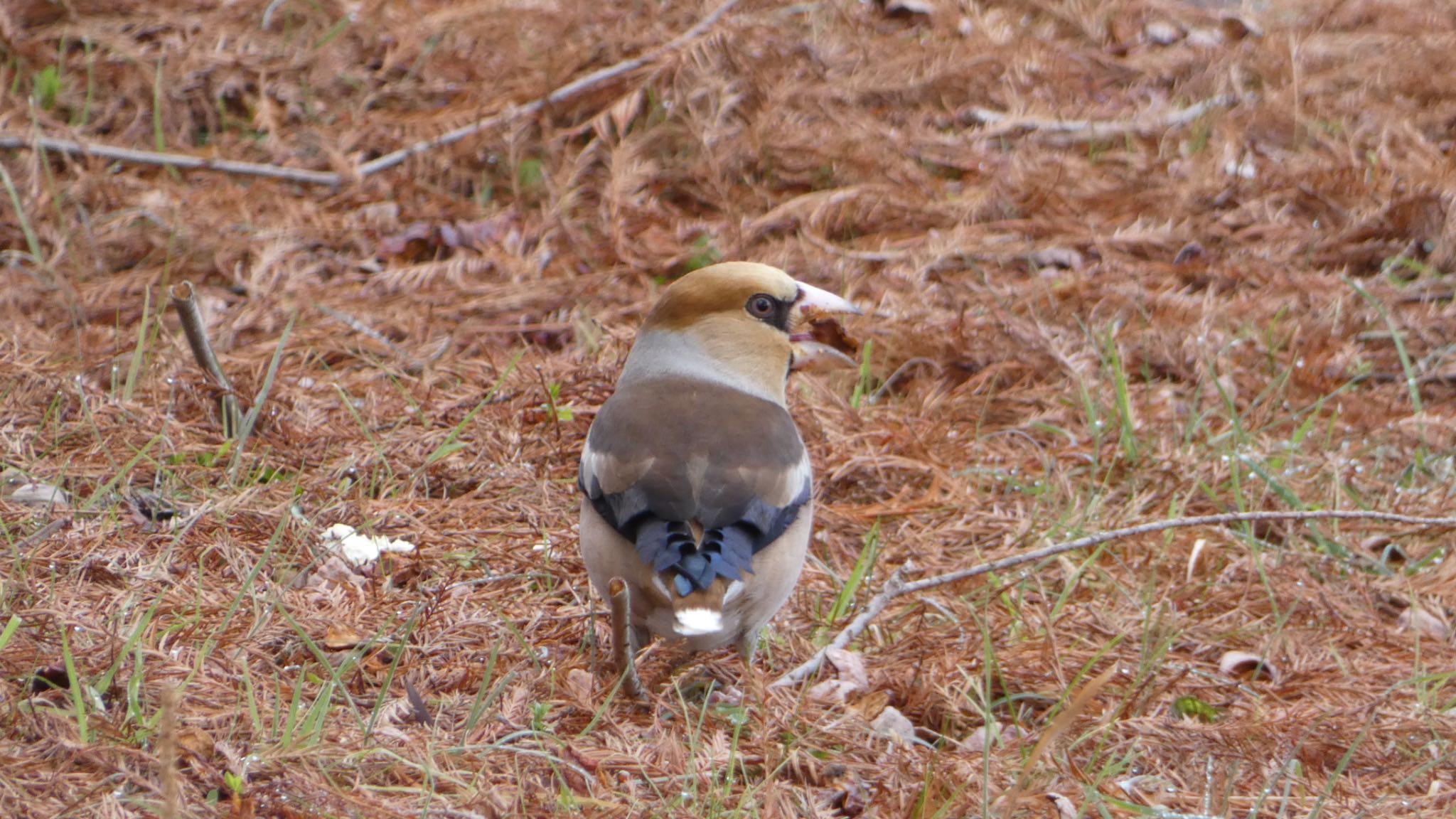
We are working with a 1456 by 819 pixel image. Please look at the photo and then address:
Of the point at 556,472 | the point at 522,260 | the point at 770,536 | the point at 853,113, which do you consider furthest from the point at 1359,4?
the point at 770,536

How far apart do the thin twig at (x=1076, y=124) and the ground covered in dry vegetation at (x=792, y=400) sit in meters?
0.03

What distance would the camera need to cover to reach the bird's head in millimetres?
4234

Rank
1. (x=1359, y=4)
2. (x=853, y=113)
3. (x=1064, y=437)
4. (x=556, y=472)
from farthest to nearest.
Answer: (x=1359, y=4), (x=853, y=113), (x=1064, y=437), (x=556, y=472)

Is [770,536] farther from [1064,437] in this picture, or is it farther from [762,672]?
[1064,437]

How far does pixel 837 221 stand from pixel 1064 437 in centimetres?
187

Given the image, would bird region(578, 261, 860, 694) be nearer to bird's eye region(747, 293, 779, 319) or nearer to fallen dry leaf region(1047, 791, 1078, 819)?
bird's eye region(747, 293, 779, 319)

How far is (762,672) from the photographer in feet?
12.2

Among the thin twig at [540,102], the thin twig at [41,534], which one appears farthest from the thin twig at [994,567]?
the thin twig at [540,102]

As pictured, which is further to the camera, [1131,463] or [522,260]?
[522,260]

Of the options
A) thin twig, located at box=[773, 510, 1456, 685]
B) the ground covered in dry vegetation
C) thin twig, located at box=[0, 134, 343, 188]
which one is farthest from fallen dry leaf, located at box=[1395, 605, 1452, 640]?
thin twig, located at box=[0, 134, 343, 188]

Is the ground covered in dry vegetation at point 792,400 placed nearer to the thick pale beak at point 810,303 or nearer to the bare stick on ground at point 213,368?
the bare stick on ground at point 213,368

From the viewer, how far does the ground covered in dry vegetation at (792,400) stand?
3201mm

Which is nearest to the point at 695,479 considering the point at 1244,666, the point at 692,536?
the point at 692,536

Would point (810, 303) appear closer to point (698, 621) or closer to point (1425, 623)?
point (698, 621)
